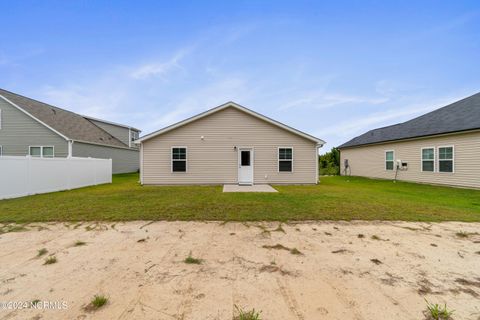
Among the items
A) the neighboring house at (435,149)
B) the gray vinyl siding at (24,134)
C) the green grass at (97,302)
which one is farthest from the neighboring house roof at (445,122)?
the gray vinyl siding at (24,134)

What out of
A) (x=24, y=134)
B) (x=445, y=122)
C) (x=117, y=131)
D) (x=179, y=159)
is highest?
(x=117, y=131)

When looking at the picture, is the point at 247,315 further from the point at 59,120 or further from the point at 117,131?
the point at 117,131

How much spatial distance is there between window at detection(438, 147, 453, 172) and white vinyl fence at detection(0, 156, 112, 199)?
65.4 feet

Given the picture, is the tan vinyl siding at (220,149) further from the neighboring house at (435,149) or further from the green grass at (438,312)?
the green grass at (438,312)

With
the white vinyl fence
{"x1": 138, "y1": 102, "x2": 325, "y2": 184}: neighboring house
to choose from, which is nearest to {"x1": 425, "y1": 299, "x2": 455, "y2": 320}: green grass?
{"x1": 138, "y1": 102, "x2": 325, "y2": 184}: neighboring house

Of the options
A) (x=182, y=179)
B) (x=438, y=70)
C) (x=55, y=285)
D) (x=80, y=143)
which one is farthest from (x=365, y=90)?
(x=80, y=143)

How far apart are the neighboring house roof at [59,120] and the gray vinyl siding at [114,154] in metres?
0.46

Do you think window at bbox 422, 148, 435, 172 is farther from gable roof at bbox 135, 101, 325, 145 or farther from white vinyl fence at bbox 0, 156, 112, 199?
white vinyl fence at bbox 0, 156, 112, 199

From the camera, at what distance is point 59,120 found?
16.0 meters

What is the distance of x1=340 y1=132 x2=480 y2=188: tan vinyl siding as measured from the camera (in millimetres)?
10406

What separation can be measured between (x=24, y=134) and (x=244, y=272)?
1861 cm

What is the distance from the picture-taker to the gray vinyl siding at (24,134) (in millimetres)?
13984

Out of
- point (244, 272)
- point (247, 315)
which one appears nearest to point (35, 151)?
point (244, 272)

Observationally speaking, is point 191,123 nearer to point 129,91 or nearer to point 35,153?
point 129,91
